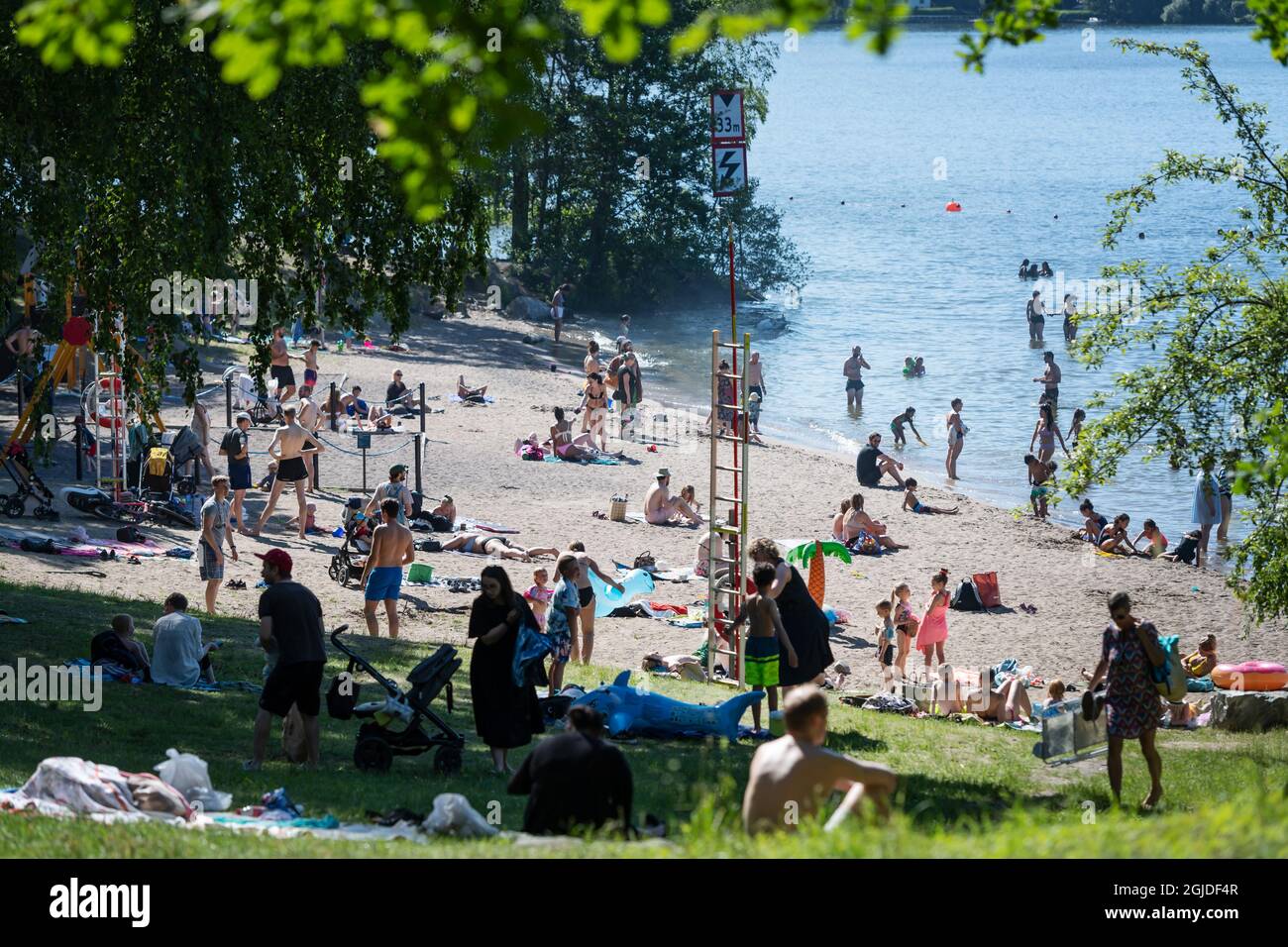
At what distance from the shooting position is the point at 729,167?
13.7 metres

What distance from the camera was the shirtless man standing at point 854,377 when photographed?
38.2 meters

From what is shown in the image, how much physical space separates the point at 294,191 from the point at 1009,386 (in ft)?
110

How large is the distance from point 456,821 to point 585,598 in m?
7.28

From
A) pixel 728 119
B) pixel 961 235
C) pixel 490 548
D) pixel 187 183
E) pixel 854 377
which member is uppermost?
pixel 961 235

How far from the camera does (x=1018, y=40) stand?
7.59 metres

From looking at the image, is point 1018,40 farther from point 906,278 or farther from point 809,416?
point 906,278

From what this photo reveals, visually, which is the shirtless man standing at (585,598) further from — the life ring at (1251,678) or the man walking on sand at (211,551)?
the life ring at (1251,678)

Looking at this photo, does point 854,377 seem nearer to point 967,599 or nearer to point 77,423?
point 967,599

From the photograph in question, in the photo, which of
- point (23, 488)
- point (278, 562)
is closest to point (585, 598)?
point (278, 562)

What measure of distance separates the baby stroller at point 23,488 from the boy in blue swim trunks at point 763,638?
35.3 ft

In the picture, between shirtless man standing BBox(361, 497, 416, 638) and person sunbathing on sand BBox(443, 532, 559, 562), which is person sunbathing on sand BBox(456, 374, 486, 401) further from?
shirtless man standing BBox(361, 497, 416, 638)

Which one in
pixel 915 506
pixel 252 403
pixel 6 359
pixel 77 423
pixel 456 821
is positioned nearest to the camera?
pixel 456 821

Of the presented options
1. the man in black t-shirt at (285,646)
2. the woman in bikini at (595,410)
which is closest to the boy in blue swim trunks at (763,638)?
the man in black t-shirt at (285,646)

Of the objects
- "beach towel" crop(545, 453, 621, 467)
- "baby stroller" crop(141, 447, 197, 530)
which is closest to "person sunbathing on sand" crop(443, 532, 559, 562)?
"baby stroller" crop(141, 447, 197, 530)
